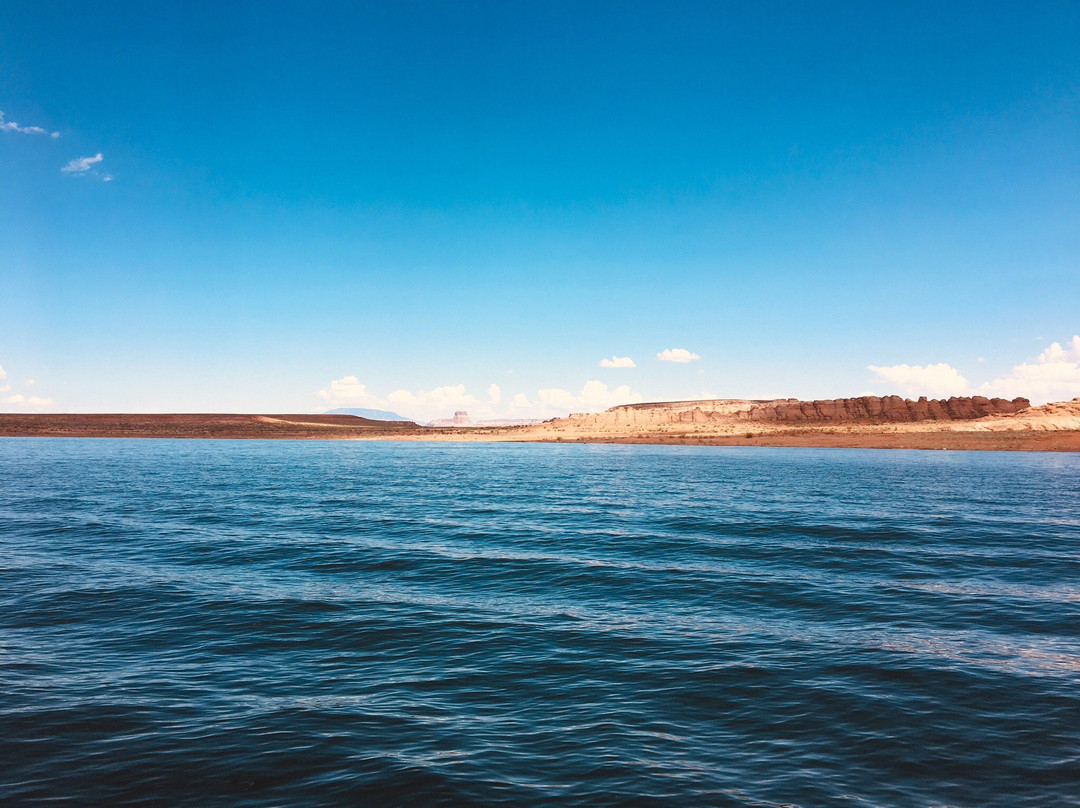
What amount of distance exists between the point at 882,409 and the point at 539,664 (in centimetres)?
12266

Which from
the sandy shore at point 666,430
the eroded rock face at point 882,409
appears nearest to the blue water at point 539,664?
the sandy shore at point 666,430

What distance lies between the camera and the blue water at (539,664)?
311 inches

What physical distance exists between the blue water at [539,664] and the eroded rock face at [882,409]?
319 ft

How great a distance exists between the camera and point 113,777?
784 cm

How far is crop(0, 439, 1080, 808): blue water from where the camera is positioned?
311 inches

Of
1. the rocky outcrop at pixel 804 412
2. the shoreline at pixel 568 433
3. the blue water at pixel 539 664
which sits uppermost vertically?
the rocky outcrop at pixel 804 412

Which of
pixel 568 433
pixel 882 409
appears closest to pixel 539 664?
pixel 882 409

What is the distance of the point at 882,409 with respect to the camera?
11731 centimetres

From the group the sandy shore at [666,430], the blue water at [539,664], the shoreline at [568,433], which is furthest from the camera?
the sandy shore at [666,430]

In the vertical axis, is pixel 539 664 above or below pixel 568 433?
below

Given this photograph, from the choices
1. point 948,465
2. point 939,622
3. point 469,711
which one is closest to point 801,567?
point 939,622

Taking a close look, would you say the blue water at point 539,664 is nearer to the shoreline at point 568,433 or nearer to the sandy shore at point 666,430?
the shoreline at point 568,433

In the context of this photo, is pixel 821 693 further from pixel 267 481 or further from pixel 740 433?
pixel 740 433

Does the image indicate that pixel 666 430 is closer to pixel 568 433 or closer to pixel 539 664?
pixel 568 433
